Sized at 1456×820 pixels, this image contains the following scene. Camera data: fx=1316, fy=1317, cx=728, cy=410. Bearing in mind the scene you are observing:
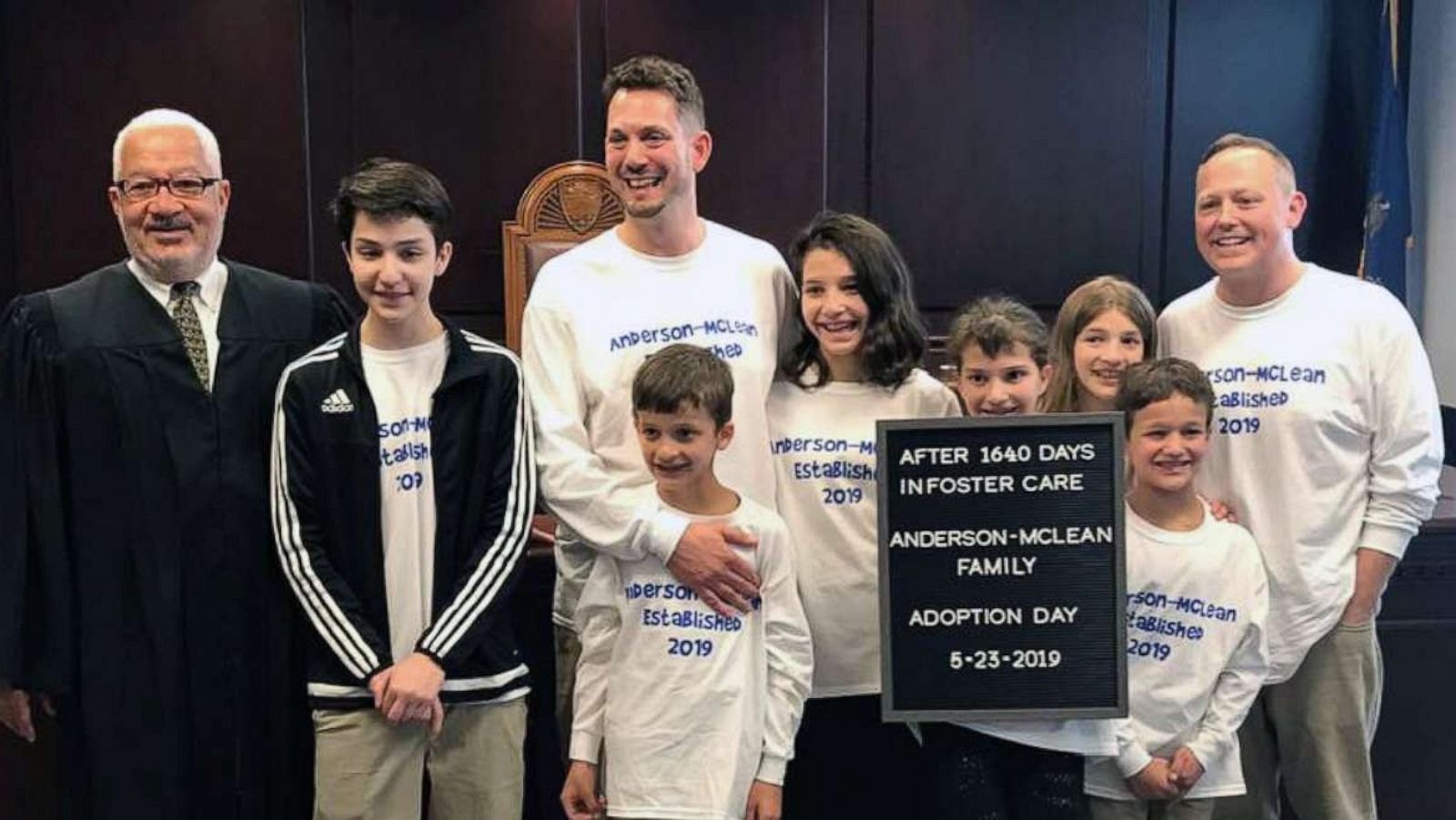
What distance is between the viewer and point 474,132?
14.4 feet

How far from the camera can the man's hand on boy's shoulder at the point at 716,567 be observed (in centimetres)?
196

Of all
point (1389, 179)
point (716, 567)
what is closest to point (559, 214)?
point (716, 567)

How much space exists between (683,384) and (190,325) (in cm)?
86

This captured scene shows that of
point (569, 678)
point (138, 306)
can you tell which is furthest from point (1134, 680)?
point (138, 306)

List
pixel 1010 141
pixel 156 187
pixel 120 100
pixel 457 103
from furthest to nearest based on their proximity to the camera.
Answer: pixel 1010 141 < pixel 457 103 < pixel 120 100 < pixel 156 187

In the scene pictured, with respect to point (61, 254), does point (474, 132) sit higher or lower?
higher

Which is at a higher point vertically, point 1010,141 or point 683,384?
point 1010,141

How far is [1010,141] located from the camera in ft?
15.3

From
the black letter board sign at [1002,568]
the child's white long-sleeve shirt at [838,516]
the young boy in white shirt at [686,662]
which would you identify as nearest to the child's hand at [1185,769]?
the black letter board sign at [1002,568]

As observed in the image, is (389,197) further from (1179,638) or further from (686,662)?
(1179,638)

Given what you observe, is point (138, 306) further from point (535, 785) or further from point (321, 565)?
point (535, 785)

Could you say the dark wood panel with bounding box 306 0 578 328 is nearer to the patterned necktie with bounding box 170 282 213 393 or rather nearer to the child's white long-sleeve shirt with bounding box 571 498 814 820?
the patterned necktie with bounding box 170 282 213 393

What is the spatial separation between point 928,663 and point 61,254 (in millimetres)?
3430

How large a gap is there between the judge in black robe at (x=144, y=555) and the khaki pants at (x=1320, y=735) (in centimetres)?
169
